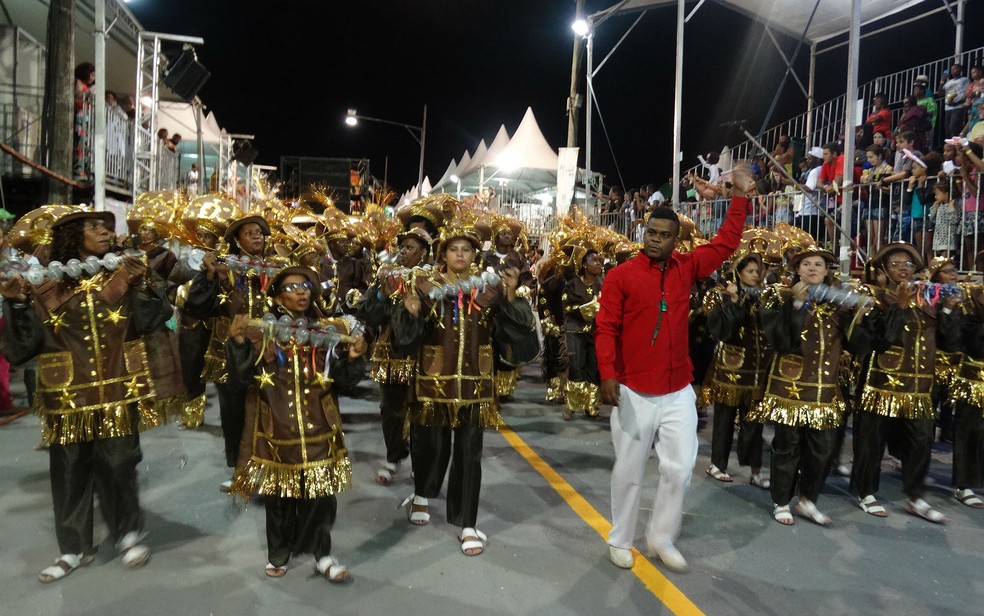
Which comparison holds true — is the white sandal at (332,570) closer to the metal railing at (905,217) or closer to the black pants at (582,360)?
the black pants at (582,360)

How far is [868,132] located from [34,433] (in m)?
12.1

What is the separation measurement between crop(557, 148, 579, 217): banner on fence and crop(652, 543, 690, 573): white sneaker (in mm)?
9745

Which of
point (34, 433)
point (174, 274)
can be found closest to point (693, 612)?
point (174, 274)

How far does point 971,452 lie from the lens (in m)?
5.83

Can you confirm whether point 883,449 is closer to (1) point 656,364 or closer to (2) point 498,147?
(1) point 656,364

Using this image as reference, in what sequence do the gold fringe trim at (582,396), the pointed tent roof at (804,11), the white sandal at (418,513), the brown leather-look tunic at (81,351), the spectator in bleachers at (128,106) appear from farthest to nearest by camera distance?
the spectator in bleachers at (128,106) < the pointed tent roof at (804,11) < the gold fringe trim at (582,396) < the white sandal at (418,513) < the brown leather-look tunic at (81,351)

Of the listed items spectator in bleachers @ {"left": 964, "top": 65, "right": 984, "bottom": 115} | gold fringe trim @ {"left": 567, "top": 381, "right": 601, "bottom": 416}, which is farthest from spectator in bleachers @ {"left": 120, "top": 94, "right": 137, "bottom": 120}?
spectator in bleachers @ {"left": 964, "top": 65, "right": 984, "bottom": 115}

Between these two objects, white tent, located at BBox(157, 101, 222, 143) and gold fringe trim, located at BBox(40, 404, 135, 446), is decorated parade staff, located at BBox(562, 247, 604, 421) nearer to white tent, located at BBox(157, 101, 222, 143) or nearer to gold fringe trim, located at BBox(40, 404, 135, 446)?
gold fringe trim, located at BBox(40, 404, 135, 446)

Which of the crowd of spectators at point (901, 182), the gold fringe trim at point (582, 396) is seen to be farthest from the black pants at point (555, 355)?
the crowd of spectators at point (901, 182)

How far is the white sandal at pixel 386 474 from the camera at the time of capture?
587 centimetres

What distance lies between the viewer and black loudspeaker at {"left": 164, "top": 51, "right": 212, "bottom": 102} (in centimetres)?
1285

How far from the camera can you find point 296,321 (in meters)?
4.09

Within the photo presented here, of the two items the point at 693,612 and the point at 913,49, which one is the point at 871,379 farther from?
the point at 913,49

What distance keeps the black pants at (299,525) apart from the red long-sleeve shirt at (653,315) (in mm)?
1794
